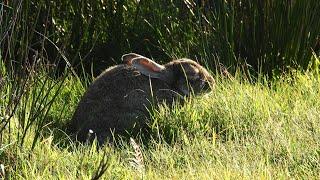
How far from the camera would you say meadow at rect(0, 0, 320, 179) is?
14.8ft

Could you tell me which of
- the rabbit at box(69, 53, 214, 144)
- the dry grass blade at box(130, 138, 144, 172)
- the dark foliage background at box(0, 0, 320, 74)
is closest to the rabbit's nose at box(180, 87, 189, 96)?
the rabbit at box(69, 53, 214, 144)

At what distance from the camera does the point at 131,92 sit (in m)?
5.83

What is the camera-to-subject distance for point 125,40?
7.21m

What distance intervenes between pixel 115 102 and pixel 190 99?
0.55m

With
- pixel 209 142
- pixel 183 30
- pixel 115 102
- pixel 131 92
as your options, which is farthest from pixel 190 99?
pixel 183 30

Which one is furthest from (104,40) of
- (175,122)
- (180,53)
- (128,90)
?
(175,122)

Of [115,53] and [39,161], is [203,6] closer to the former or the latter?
[115,53]

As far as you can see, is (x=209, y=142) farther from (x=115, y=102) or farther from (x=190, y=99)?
(x=115, y=102)

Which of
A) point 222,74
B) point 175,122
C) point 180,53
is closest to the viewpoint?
point 175,122

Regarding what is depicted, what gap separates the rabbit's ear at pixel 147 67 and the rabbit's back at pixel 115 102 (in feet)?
0.17

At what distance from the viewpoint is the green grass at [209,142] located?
441 centimetres

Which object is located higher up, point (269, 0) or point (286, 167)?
point (269, 0)

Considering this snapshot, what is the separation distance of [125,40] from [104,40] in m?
0.19

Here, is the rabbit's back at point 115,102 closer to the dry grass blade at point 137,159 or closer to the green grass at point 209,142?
the green grass at point 209,142
